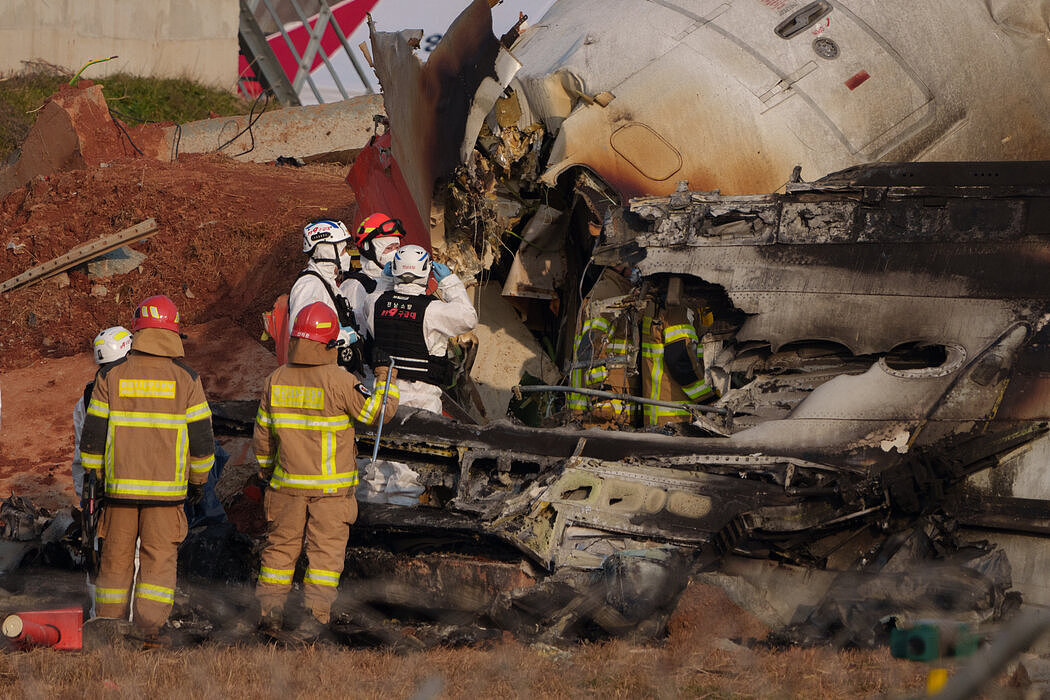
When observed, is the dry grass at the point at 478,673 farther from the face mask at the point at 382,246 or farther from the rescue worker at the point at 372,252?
the face mask at the point at 382,246

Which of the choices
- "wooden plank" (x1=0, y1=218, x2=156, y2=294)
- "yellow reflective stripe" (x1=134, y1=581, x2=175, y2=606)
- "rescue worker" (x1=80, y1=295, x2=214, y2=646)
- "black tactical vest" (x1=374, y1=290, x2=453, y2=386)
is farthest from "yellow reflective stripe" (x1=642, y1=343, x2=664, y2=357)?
"wooden plank" (x1=0, y1=218, x2=156, y2=294)

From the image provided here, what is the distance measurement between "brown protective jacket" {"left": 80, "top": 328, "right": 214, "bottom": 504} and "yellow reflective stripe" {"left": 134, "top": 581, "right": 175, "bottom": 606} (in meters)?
0.40

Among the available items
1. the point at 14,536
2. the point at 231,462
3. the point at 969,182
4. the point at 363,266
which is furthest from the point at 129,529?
the point at 969,182

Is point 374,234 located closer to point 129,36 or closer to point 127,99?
point 127,99

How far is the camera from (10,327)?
481 inches

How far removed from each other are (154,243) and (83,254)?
2.66ft

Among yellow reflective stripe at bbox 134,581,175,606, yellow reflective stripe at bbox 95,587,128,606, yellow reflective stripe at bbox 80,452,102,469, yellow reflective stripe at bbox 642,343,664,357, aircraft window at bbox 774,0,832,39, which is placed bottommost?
yellow reflective stripe at bbox 95,587,128,606

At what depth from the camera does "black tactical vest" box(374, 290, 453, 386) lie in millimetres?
6730

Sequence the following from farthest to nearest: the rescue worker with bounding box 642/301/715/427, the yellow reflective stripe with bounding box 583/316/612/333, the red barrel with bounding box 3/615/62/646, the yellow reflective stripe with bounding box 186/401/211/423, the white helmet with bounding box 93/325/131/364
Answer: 1. the yellow reflective stripe with bounding box 583/316/612/333
2. the rescue worker with bounding box 642/301/715/427
3. the white helmet with bounding box 93/325/131/364
4. the yellow reflective stripe with bounding box 186/401/211/423
5. the red barrel with bounding box 3/615/62/646

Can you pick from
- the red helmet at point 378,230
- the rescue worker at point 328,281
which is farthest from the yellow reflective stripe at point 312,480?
the red helmet at point 378,230

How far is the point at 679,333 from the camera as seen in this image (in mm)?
7285

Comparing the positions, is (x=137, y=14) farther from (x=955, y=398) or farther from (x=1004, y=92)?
(x=955, y=398)

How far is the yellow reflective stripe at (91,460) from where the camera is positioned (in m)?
5.58

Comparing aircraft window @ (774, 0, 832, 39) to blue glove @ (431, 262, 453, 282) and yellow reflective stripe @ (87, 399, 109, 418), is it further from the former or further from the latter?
yellow reflective stripe @ (87, 399, 109, 418)
